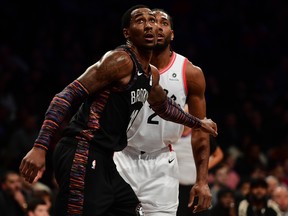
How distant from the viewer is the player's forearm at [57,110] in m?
4.28

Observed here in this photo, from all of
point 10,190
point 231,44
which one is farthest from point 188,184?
point 231,44

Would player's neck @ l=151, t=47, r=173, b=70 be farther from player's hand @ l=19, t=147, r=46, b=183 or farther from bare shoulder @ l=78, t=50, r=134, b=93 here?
player's hand @ l=19, t=147, r=46, b=183

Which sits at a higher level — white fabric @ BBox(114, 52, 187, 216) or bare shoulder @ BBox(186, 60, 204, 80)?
bare shoulder @ BBox(186, 60, 204, 80)

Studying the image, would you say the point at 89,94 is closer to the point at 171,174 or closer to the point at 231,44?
the point at 171,174

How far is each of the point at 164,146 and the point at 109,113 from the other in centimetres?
135

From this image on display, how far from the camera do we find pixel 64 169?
15.0 ft

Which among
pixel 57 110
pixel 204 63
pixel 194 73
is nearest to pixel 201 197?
pixel 194 73

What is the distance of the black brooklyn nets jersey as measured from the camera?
460cm

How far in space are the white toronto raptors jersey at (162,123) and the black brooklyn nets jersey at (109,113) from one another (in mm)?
943

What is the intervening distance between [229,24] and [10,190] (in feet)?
24.3

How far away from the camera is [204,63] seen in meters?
14.2

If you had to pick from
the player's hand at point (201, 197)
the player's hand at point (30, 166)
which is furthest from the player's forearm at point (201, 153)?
the player's hand at point (30, 166)

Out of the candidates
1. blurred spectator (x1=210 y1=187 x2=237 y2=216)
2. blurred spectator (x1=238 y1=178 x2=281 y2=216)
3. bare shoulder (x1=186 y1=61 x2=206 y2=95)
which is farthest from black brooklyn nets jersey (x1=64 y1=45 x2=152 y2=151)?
blurred spectator (x1=210 y1=187 x2=237 y2=216)

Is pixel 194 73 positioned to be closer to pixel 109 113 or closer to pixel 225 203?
pixel 109 113
